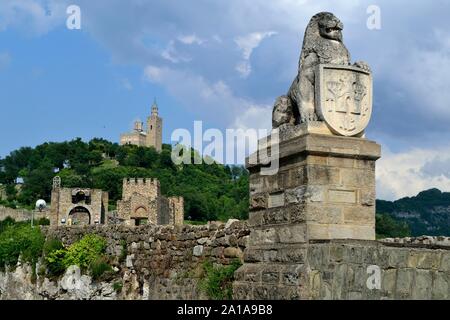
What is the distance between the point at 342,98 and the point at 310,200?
1150 mm

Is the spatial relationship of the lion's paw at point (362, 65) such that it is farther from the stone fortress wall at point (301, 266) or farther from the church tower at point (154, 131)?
the church tower at point (154, 131)

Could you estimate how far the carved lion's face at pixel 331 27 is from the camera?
25.3 ft

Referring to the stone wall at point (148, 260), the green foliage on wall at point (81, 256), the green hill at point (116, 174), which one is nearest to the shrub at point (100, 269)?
the green foliage on wall at point (81, 256)

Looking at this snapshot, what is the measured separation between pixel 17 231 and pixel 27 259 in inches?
90.6

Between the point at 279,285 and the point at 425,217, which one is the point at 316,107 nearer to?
the point at 279,285

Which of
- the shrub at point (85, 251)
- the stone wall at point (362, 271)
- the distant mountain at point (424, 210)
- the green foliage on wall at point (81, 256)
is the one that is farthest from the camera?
the distant mountain at point (424, 210)

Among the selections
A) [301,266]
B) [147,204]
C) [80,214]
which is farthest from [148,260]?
[80,214]

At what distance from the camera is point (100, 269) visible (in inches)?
567

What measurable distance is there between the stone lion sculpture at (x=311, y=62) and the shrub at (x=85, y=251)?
7914mm

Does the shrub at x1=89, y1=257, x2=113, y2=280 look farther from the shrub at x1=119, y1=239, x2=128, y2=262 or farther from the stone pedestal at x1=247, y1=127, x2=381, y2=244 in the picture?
the stone pedestal at x1=247, y1=127, x2=381, y2=244

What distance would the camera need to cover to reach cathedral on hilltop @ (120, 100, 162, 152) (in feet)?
472

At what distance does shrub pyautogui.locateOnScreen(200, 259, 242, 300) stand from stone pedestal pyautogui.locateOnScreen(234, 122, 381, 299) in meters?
1.32

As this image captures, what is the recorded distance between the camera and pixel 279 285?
7.21 m
